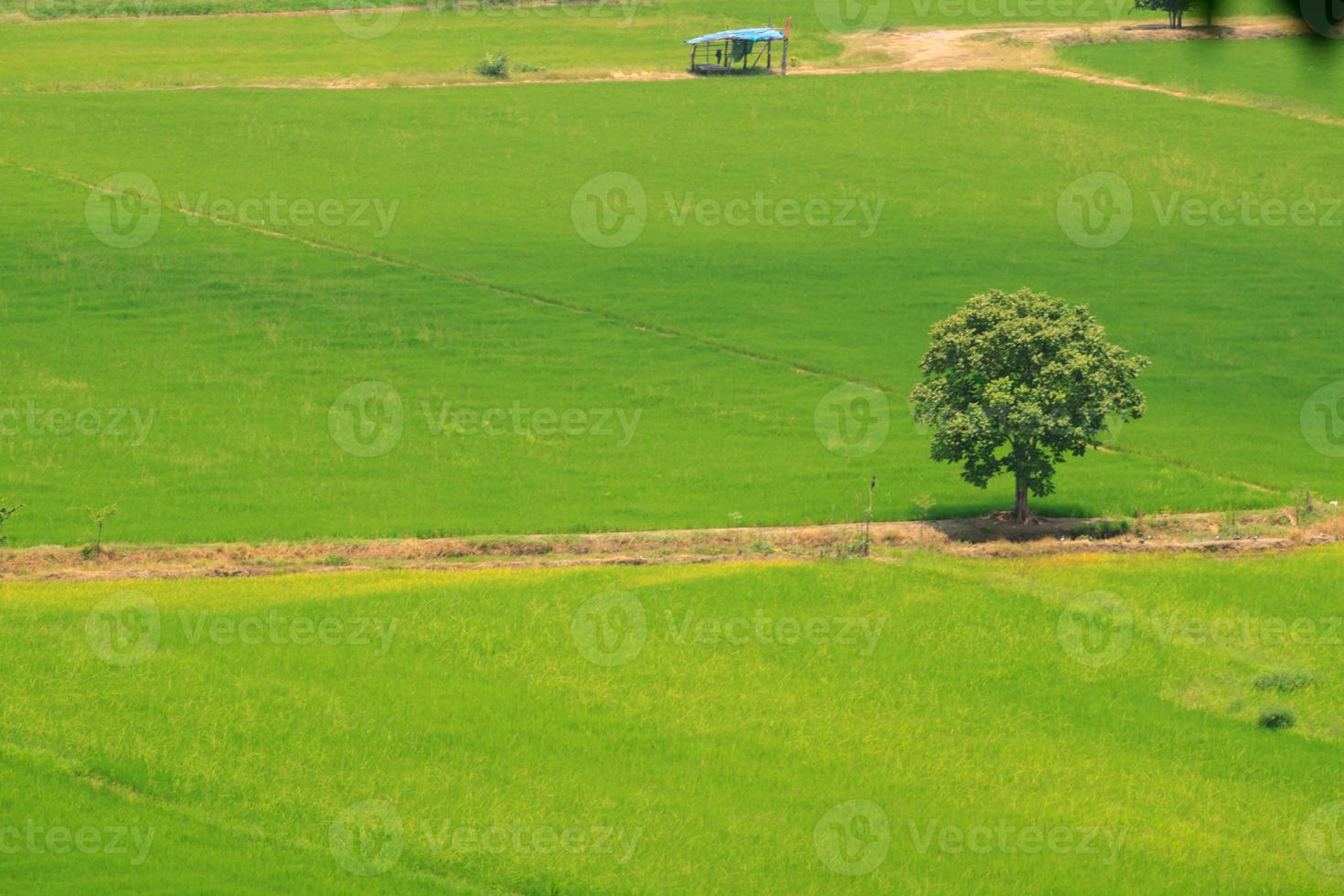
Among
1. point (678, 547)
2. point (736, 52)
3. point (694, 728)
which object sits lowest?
point (694, 728)

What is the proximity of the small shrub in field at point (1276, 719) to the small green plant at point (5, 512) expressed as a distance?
31172mm

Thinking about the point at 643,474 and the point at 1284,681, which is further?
the point at 643,474

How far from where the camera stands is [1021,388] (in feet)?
151

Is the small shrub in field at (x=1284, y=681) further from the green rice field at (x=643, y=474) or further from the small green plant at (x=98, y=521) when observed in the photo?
the small green plant at (x=98, y=521)

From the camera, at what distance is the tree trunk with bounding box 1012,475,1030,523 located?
4672 cm

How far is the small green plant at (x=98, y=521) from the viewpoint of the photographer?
1676 inches

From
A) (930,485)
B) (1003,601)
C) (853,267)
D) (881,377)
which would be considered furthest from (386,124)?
(1003,601)

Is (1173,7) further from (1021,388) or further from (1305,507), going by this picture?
(1021,388)

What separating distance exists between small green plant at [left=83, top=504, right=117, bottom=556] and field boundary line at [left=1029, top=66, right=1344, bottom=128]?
5820 cm

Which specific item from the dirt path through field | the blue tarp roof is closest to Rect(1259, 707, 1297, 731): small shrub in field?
the blue tarp roof

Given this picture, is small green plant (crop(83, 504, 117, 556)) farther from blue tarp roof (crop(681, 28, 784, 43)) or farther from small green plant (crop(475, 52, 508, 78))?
blue tarp roof (crop(681, 28, 784, 43))

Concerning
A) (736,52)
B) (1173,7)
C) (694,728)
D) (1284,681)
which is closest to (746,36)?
(736,52)

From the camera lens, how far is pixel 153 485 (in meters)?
46.8

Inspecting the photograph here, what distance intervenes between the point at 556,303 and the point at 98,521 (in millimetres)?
21706
